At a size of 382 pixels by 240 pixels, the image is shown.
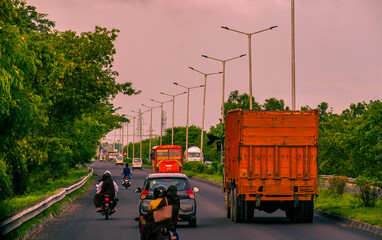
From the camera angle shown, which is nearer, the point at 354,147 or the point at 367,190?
the point at 367,190

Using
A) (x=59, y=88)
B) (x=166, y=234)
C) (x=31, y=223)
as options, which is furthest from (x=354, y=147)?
(x=166, y=234)

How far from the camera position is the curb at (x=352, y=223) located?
18.3m

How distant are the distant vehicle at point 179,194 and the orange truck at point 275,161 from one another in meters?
1.89

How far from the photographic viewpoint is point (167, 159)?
61406 millimetres

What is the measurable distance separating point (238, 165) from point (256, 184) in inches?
30.6

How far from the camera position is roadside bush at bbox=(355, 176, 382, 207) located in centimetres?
2409

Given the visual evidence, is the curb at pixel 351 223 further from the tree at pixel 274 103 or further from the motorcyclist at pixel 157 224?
the tree at pixel 274 103

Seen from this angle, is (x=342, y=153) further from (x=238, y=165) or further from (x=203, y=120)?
(x=238, y=165)

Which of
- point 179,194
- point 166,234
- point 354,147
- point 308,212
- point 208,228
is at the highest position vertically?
point 354,147

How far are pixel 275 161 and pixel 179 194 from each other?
3.32 metres

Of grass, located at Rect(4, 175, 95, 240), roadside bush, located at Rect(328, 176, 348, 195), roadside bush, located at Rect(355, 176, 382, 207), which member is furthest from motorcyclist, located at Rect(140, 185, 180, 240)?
roadside bush, located at Rect(328, 176, 348, 195)

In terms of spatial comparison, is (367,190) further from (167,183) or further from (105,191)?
(105,191)

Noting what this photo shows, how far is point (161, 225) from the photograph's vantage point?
1043 cm

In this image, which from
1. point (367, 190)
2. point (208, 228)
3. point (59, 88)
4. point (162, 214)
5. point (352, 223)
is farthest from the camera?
point (59, 88)
